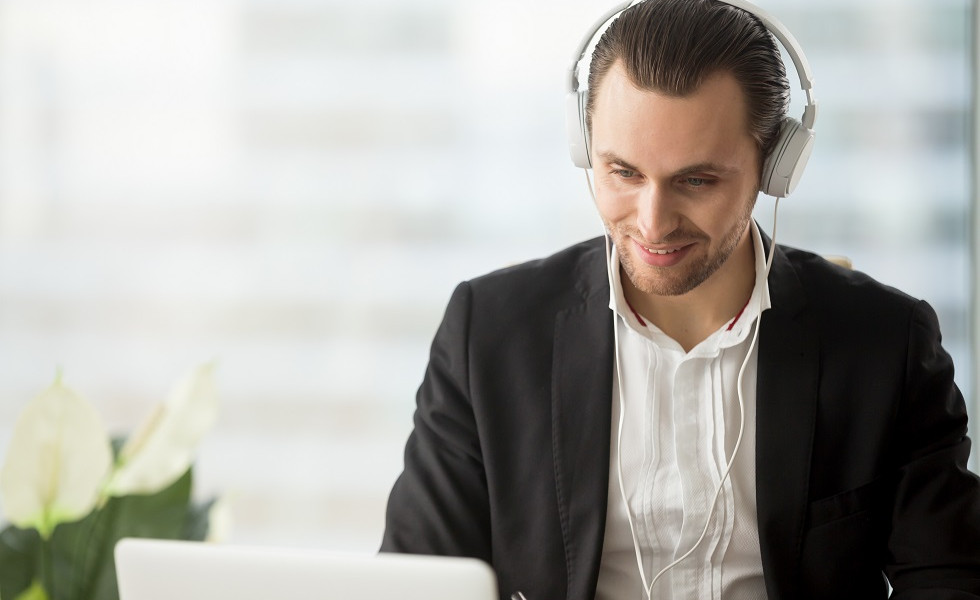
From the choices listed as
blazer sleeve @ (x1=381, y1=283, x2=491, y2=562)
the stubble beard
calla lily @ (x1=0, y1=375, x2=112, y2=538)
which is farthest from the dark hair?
calla lily @ (x1=0, y1=375, x2=112, y2=538)

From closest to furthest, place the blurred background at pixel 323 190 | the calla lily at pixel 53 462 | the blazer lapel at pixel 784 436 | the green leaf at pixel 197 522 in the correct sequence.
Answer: the calla lily at pixel 53 462 < the blazer lapel at pixel 784 436 < the green leaf at pixel 197 522 < the blurred background at pixel 323 190

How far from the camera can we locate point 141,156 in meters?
2.22

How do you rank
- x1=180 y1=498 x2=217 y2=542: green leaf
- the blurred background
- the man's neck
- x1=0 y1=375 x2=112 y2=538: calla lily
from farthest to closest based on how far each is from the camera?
the blurred background
x1=180 y1=498 x2=217 y2=542: green leaf
the man's neck
x1=0 y1=375 x2=112 y2=538: calla lily

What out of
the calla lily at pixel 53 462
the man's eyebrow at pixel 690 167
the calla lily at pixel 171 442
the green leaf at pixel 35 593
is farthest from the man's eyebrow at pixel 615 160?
the green leaf at pixel 35 593

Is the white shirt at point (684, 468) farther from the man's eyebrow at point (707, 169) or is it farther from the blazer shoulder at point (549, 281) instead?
the man's eyebrow at point (707, 169)

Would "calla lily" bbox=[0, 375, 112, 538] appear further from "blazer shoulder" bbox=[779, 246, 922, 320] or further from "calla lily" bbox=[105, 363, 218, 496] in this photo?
"blazer shoulder" bbox=[779, 246, 922, 320]

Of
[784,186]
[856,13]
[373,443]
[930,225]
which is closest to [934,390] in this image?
[784,186]

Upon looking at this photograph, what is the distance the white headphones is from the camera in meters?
1.25

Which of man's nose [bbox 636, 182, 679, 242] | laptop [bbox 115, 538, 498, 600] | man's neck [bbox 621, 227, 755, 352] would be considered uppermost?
man's nose [bbox 636, 182, 679, 242]

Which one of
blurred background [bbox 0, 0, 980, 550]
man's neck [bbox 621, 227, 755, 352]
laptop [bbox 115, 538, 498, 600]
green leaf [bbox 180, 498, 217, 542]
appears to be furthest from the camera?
blurred background [bbox 0, 0, 980, 550]

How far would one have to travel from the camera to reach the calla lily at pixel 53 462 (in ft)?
3.95

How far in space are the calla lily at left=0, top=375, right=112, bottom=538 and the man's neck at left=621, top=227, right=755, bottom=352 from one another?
2.52 ft

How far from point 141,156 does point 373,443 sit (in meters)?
0.85

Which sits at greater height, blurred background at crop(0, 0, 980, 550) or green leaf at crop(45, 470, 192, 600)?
blurred background at crop(0, 0, 980, 550)
